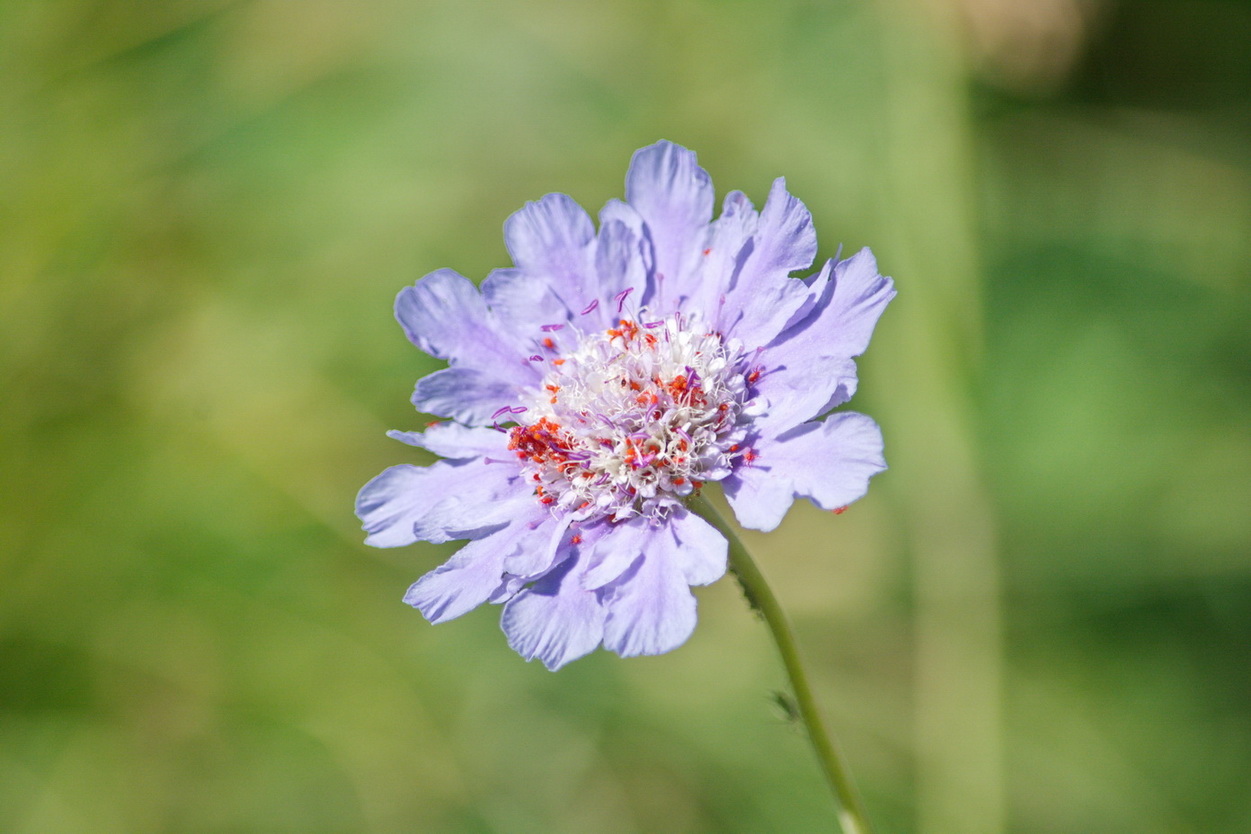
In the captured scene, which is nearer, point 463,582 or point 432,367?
point 463,582

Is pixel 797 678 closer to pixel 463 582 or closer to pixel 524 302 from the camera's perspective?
pixel 463 582

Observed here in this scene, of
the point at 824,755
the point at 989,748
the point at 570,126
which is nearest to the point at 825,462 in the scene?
the point at 824,755

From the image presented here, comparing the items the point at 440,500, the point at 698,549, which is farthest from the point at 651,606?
the point at 440,500

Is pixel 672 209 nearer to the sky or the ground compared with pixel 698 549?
nearer to the sky

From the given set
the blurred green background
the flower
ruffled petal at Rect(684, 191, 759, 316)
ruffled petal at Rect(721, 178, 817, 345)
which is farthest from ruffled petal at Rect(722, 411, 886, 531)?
the blurred green background

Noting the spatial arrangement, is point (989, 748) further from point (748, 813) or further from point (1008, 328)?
point (1008, 328)

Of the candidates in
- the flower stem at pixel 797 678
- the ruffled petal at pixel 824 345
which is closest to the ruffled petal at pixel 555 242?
the ruffled petal at pixel 824 345
